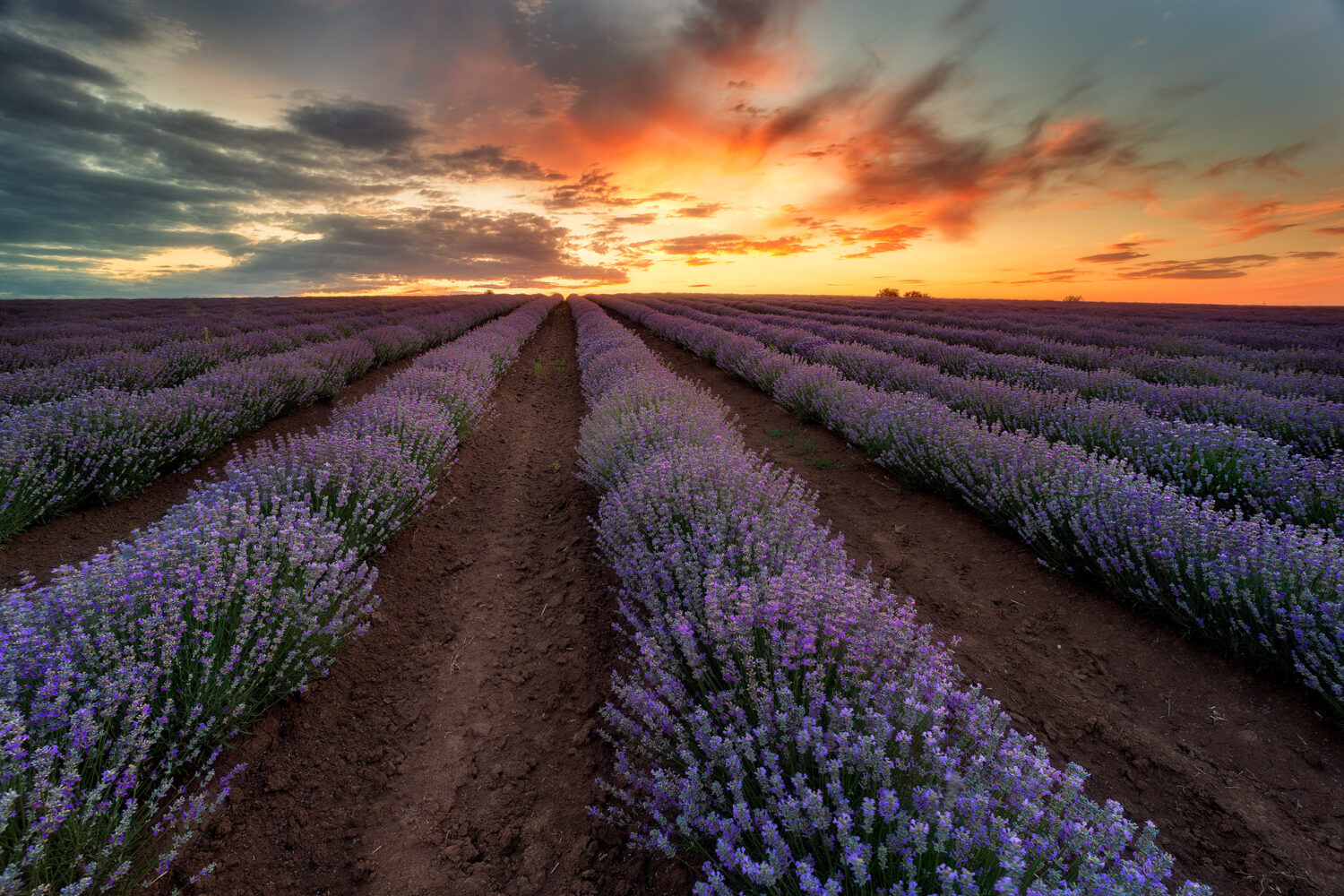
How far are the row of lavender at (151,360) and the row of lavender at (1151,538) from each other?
9.36 m

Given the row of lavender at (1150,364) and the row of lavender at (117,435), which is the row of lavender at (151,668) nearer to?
the row of lavender at (117,435)

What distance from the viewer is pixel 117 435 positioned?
5023 millimetres

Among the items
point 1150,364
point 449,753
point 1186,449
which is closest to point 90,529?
point 449,753

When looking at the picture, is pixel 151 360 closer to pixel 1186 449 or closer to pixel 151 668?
pixel 151 668

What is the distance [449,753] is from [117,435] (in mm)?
5072

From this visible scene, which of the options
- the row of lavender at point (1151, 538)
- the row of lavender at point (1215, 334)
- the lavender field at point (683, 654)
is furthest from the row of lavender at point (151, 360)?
the row of lavender at point (1215, 334)

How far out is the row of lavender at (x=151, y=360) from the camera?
6340 millimetres

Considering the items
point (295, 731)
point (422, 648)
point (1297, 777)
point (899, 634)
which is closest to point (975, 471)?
point (1297, 777)

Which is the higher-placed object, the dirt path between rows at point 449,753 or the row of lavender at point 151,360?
the row of lavender at point 151,360

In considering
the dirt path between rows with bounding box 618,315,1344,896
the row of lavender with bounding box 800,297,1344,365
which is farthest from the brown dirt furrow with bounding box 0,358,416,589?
the row of lavender with bounding box 800,297,1344,365

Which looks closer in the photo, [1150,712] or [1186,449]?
[1150,712]

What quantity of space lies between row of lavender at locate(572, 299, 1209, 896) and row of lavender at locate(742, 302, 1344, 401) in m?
7.38

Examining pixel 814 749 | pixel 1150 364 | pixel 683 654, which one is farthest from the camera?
pixel 1150 364

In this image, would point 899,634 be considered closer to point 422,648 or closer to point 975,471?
point 422,648
